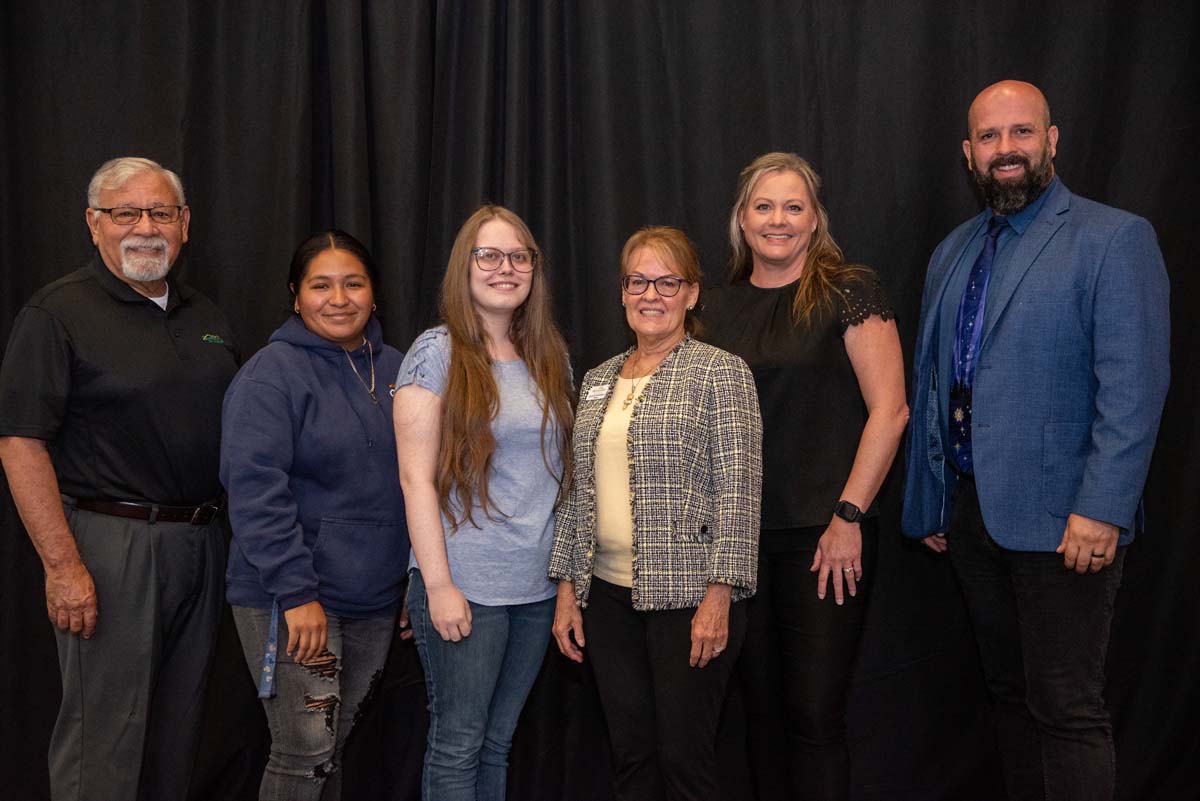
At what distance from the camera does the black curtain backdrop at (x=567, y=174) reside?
290cm

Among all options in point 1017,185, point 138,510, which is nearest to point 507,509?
point 138,510

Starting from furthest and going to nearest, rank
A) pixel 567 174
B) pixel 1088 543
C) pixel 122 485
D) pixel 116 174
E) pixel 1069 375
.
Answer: pixel 567 174 < pixel 116 174 < pixel 122 485 < pixel 1069 375 < pixel 1088 543

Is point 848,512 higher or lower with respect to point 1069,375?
lower

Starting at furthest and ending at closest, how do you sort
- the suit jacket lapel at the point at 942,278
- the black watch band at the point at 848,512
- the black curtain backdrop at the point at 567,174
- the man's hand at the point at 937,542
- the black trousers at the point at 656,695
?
the black curtain backdrop at the point at 567,174, the man's hand at the point at 937,542, the suit jacket lapel at the point at 942,278, the black watch band at the point at 848,512, the black trousers at the point at 656,695

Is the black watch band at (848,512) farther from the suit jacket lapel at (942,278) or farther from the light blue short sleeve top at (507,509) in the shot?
the light blue short sleeve top at (507,509)

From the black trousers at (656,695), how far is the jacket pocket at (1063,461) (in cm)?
78

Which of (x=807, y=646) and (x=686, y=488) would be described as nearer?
(x=686, y=488)

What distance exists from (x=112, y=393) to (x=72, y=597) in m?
0.49

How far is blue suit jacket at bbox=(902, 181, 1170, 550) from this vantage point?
2045mm

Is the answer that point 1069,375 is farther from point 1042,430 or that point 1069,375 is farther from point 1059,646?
point 1059,646

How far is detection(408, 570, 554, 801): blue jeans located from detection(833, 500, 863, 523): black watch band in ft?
2.42

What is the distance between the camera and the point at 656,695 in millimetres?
1950

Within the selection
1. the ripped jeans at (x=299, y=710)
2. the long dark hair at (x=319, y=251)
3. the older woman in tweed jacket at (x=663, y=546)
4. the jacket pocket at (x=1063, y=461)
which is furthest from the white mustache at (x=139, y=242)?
the jacket pocket at (x=1063, y=461)

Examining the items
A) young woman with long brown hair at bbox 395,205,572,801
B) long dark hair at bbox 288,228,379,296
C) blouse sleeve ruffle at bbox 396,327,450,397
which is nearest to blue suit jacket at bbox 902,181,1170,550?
young woman with long brown hair at bbox 395,205,572,801
